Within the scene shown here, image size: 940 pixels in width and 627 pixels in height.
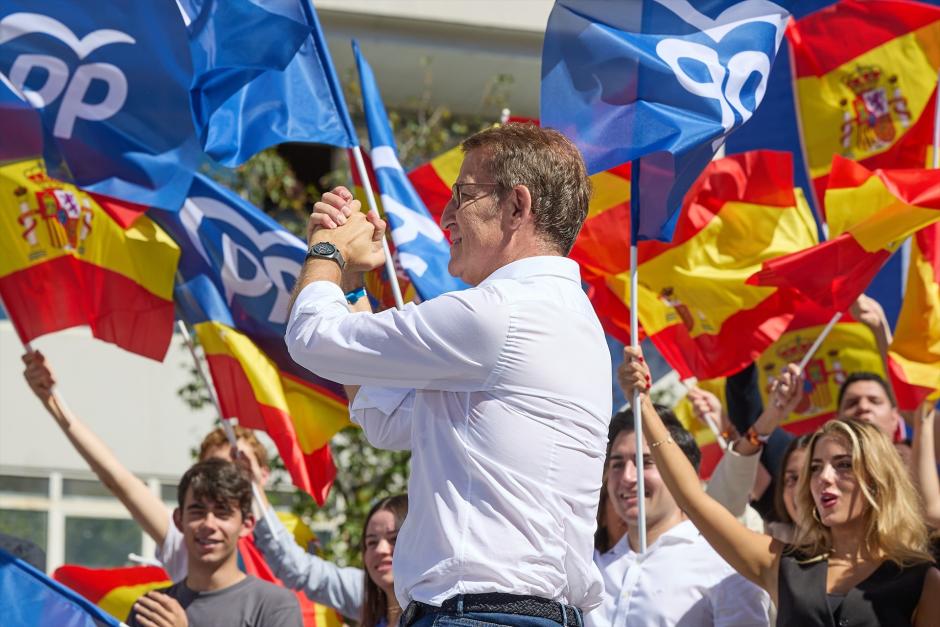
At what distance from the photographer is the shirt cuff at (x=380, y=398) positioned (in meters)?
3.51

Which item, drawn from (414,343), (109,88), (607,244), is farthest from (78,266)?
(414,343)

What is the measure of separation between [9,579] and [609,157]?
2621 mm

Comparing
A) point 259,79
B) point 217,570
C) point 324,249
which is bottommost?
point 217,570

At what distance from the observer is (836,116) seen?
764cm

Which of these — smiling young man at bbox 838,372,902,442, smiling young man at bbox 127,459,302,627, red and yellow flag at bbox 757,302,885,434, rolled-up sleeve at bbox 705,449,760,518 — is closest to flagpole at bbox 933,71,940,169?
red and yellow flag at bbox 757,302,885,434

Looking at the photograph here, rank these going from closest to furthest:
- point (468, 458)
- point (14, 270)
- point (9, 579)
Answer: point (468, 458), point (9, 579), point (14, 270)

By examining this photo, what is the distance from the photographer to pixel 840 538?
15.7ft

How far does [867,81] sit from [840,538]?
11.4ft

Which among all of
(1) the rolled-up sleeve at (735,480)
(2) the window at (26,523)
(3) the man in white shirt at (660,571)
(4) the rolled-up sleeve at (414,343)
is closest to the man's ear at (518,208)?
(4) the rolled-up sleeve at (414,343)

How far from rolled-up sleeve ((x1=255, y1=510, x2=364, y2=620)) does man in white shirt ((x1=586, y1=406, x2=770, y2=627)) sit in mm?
1418

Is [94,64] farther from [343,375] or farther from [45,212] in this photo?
[343,375]

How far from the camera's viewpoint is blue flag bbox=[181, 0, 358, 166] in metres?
5.72

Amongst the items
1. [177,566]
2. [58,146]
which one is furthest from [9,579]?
[58,146]

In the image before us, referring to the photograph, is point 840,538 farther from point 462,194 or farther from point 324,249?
point 324,249
